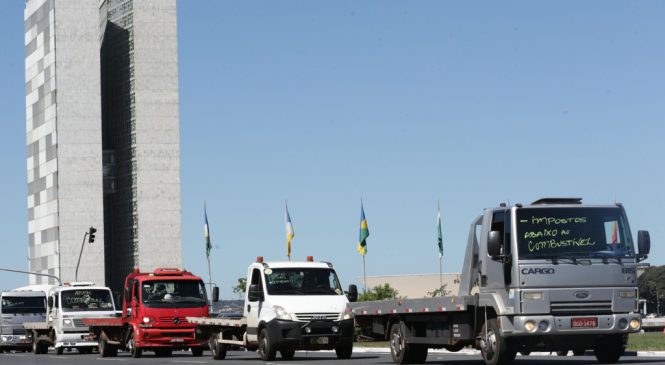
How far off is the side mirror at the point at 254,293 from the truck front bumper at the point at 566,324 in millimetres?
10009

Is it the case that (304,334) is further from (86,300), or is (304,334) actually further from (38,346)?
(38,346)

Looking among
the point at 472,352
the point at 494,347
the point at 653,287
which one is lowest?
the point at 653,287

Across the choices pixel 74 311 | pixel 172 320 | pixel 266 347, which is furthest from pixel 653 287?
pixel 266 347

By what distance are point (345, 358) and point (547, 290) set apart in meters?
11.4

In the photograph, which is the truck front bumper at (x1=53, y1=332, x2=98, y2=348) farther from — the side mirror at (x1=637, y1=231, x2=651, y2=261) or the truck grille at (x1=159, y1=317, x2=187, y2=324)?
the side mirror at (x1=637, y1=231, x2=651, y2=261)

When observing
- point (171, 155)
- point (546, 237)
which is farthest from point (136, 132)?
point (546, 237)

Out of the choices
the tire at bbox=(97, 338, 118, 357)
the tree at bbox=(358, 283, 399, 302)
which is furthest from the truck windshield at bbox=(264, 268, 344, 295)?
the tree at bbox=(358, 283, 399, 302)

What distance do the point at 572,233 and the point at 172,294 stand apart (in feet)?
59.2

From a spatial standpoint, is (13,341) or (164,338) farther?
(13,341)

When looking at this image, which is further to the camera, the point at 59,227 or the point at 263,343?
the point at 59,227

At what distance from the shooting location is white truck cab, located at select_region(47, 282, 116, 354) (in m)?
46.4

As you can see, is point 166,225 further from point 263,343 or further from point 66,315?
point 263,343

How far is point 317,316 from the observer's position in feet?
103

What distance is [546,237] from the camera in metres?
22.8
